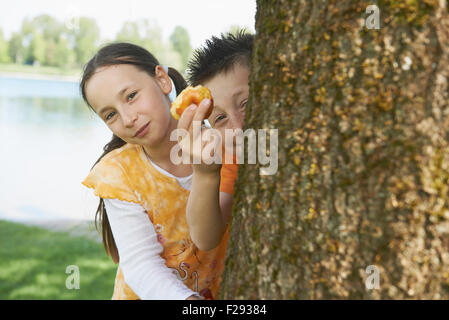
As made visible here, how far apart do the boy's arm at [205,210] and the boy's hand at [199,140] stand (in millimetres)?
56

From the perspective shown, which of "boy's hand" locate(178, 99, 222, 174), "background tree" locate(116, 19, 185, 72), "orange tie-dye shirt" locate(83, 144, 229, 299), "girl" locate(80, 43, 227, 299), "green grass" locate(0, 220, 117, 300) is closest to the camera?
"boy's hand" locate(178, 99, 222, 174)

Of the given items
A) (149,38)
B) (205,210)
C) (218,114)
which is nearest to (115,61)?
(218,114)

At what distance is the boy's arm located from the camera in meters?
1.71

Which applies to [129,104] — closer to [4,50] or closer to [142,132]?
[142,132]

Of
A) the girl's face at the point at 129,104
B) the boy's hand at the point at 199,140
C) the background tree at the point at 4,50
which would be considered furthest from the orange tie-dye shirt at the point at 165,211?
the background tree at the point at 4,50

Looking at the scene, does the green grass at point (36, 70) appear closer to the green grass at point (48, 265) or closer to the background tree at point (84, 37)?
the background tree at point (84, 37)

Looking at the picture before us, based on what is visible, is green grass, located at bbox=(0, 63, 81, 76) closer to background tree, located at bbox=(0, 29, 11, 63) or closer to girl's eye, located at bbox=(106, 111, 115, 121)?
background tree, located at bbox=(0, 29, 11, 63)

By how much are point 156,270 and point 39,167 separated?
10550 mm

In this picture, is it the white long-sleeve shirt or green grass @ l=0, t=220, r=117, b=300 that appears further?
green grass @ l=0, t=220, r=117, b=300

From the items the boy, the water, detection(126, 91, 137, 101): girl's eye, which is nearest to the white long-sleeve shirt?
the boy

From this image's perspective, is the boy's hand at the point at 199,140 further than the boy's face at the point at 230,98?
No

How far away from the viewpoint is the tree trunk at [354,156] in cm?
116

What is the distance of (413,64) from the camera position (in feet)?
3.81
